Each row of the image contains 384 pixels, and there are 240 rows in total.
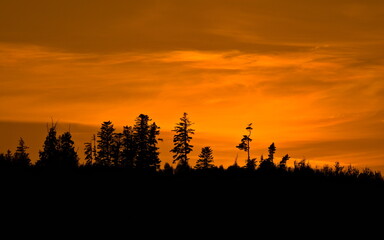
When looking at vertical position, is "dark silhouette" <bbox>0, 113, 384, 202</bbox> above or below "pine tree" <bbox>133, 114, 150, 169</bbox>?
below

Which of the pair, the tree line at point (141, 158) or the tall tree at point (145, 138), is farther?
the tall tree at point (145, 138)

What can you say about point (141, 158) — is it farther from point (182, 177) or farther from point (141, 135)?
point (182, 177)

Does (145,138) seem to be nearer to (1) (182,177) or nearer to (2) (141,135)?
(2) (141,135)

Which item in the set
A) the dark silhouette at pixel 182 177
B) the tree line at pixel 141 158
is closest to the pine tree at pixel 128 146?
the tree line at pixel 141 158

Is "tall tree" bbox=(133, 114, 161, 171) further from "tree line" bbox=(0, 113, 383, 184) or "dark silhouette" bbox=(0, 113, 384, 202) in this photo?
"dark silhouette" bbox=(0, 113, 384, 202)

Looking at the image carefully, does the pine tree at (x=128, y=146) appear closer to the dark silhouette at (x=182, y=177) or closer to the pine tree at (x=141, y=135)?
the pine tree at (x=141, y=135)

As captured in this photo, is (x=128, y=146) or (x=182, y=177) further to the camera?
(x=128, y=146)

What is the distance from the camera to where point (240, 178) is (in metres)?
22.9

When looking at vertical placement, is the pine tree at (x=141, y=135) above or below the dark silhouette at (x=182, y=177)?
above

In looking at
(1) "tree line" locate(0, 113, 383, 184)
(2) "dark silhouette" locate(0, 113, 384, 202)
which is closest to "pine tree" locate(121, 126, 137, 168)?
(1) "tree line" locate(0, 113, 383, 184)

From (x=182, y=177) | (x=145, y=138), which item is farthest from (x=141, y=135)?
(x=182, y=177)

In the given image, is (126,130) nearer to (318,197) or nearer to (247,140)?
(247,140)

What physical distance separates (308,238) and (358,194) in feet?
13.0

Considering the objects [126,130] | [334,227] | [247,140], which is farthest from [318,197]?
[126,130]
